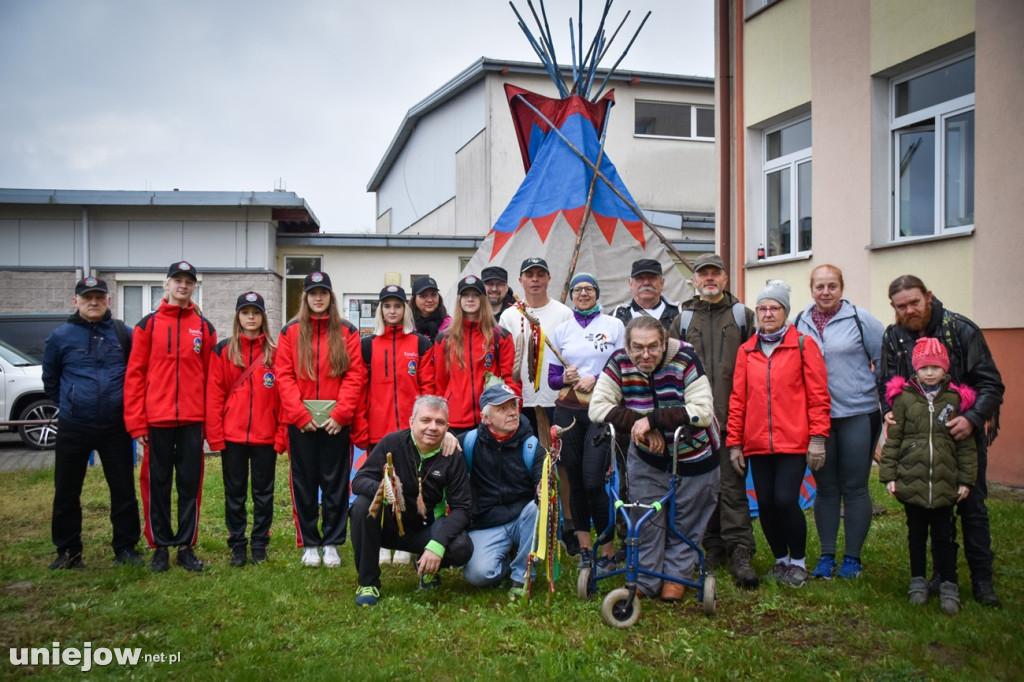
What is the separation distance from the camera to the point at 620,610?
3895 millimetres

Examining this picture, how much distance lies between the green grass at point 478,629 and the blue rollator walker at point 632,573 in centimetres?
8

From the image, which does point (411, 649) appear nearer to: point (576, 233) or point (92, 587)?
point (92, 587)

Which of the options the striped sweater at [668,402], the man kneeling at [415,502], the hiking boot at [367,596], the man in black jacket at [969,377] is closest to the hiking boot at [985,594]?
the man in black jacket at [969,377]

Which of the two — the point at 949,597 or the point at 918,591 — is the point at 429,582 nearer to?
the point at 918,591

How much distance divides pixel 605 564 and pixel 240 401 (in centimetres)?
255

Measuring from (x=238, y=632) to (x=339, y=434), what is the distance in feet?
5.22

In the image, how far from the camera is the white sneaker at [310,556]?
201 inches

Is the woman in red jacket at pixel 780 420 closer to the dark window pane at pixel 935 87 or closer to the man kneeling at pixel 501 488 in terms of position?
the man kneeling at pixel 501 488

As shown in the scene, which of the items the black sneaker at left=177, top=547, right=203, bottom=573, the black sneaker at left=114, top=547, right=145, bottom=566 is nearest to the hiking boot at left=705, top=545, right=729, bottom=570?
the black sneaker at left=177, top=547, right=203, bottom=573

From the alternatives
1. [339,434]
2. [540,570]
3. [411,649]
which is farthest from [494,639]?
[339,434]

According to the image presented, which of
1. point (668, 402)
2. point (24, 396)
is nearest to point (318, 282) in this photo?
point (668, 402)

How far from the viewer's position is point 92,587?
4637 millimetres

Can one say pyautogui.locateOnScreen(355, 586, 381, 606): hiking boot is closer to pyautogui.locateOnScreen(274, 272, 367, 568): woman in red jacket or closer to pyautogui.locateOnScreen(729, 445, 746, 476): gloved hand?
pyautogui.locateOnScreen(274, 272, 367, 568): woman in red jacket

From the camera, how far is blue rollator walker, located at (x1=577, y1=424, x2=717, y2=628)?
153 inches
